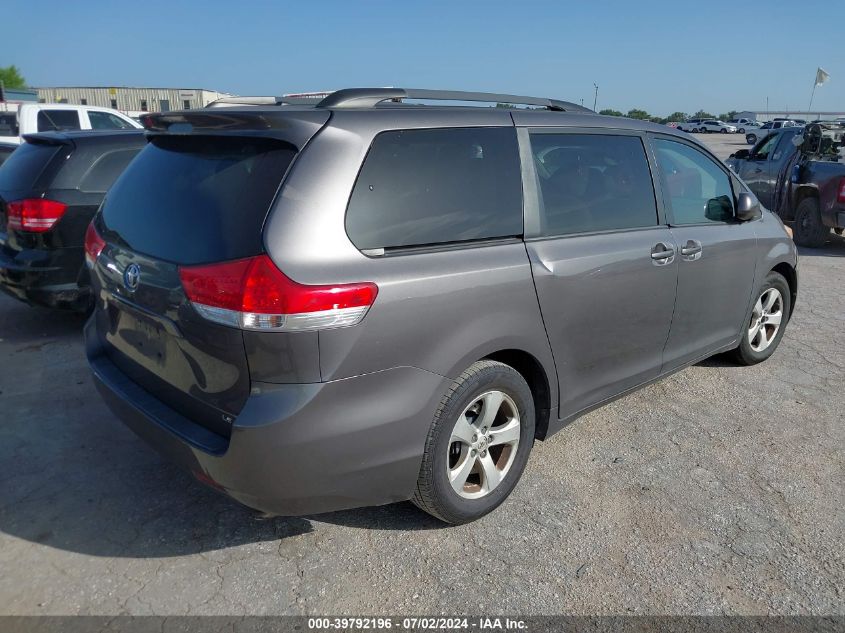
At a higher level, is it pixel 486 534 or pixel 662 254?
pixel 662 254

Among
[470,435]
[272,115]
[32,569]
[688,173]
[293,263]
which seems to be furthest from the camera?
[688,173]

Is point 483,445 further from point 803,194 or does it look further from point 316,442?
point 803,194

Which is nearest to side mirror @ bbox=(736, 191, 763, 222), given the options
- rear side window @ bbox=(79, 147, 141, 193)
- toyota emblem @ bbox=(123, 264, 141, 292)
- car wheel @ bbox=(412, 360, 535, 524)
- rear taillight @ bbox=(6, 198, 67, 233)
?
car wheel @ bbox=(412, 360, 535, 524)

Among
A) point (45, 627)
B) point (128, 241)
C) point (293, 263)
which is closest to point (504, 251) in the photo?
point (293, 263)

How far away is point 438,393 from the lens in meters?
2.61

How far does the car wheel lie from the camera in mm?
2684

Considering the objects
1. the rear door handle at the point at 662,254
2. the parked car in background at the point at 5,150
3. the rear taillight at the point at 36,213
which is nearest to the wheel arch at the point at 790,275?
the rear door handle at the point at 662,254

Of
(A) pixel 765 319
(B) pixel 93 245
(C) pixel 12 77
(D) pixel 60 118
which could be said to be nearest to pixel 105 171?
(B) pixel 93 245

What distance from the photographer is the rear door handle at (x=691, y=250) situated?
3.79m

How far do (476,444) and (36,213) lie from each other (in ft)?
12.8

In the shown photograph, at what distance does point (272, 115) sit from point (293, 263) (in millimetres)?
619

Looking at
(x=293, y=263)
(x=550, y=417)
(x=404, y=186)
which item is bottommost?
(x=550, y=417)

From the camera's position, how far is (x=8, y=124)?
1405 centimetres

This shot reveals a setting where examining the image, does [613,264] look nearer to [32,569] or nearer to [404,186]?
[404,186]
